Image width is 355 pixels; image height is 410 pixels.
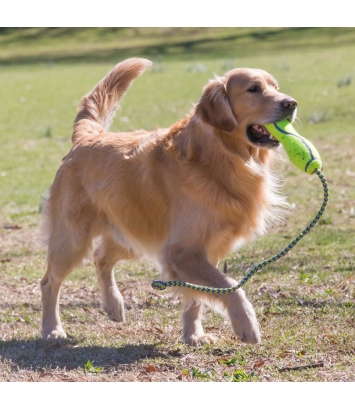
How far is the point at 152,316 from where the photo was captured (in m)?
6.54

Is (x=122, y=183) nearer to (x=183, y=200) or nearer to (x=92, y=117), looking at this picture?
(x=183, y=200)

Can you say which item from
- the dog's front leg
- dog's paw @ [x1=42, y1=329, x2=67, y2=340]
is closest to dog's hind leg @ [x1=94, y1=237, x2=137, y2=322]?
dog's paw @ [x1=42, y1=329, x2=67, y2=340]

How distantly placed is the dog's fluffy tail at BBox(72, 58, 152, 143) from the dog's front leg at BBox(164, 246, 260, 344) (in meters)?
1.96

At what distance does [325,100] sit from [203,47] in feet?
63.3

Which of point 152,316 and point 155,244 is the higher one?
point 155,244

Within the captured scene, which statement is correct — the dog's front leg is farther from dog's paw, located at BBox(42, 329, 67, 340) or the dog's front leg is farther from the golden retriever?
dog's paw, located at BBox(42, 329, 67, 340)

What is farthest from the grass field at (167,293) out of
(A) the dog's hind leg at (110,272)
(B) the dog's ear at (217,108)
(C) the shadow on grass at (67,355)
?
(B) the dog's ear at (217,108)

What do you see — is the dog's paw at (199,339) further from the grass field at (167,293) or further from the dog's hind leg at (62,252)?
the dog's hind leg at (62,252)

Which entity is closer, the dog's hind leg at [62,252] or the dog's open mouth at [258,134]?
the dog's open mouth at [258,134]

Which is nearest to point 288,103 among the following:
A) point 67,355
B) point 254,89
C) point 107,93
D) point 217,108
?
point 254,89

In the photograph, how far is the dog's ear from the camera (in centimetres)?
546

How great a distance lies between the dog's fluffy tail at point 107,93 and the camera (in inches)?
273

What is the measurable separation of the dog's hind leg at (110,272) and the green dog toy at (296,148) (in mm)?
2151

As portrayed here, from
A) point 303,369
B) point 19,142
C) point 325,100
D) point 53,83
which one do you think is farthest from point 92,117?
point 53,83
